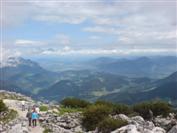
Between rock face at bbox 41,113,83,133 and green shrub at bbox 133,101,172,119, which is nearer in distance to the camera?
rock face at bbox 41,113,83,133

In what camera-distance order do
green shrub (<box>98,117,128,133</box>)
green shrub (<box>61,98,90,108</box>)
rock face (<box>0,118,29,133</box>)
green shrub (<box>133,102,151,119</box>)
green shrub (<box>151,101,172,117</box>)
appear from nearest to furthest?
rock face (<box>0,118,29,133</box>) < green shrub (<box>98,117,128,133</box>) < green shrub (<box>151,101,172,117</box>) < green shrub (<box>133,102,151,119</box>) < green shrub (<box>61,98,90,108</box>)

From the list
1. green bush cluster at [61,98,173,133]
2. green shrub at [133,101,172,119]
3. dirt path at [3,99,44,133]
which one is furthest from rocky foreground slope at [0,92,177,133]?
green shrub at [133,101,172,119]

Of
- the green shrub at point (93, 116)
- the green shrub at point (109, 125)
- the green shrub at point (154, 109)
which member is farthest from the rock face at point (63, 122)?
the green shrub at point (154, 109)

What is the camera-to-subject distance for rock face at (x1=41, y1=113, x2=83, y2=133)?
109 feet

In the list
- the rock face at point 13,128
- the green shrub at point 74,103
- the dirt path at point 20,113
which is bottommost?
the green shrub at point 74,103

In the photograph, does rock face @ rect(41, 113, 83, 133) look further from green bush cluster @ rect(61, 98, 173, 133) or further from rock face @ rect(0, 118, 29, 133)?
rock face @ rect(0, 118, 29, 133)

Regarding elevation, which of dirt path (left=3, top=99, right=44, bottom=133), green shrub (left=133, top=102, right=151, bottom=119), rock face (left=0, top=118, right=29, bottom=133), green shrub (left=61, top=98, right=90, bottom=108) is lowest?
green shrub (left=133, top=102, right=151, bottom=119)

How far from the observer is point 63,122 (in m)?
35.3

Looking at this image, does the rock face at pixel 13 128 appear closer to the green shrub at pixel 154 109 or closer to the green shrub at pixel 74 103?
the green shrub at pixel 74 103

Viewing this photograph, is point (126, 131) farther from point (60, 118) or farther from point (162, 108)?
point (162, 108)

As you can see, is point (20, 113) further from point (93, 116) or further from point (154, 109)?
point (154, 109)

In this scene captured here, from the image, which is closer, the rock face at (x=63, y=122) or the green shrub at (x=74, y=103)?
the rock face at (x=63, y=122)

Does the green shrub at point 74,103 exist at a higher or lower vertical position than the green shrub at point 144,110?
higher

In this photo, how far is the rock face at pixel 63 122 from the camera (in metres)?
33.2
